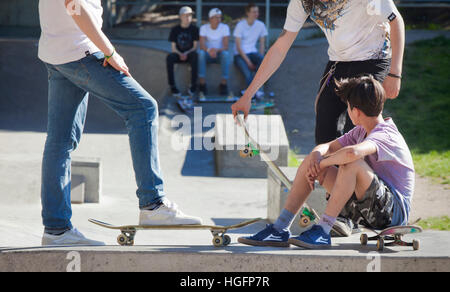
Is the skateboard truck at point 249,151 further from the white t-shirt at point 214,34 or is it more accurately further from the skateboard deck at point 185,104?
the white t-shirt at point 214,34

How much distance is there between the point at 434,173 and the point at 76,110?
491 centimetres

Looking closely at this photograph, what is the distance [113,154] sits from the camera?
859 centimetres

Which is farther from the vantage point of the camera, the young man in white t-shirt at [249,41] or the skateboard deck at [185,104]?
the young man in white t-shirt at [249,41]

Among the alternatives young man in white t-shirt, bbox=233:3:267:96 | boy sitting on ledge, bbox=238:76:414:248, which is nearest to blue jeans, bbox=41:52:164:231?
boy sitting on ledge, bbox=238:76:414:248

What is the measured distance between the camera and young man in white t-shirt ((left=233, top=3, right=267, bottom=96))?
38.3ft

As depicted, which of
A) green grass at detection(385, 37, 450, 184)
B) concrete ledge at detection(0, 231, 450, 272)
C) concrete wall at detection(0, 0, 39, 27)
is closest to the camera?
concrete ledge at detection(0, 231, 450, 272)

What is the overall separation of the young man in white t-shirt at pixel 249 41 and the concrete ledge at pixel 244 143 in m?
3.60

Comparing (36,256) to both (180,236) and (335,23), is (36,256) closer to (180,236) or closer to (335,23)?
(180,236)

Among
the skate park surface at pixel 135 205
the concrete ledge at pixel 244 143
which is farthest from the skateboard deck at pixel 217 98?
the concrete ledge at pixel 244 143

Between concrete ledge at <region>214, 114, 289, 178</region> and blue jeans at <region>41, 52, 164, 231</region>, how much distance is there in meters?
4.02

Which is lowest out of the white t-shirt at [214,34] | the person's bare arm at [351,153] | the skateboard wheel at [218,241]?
the skateboard wheel at [218,241]

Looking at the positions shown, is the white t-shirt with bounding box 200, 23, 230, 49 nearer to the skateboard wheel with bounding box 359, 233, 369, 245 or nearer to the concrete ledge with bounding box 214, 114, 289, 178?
the concrete ledge with bounding box 214, 114, 289, 178

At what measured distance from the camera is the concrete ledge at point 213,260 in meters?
3.29

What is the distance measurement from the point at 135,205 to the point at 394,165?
3.32m
